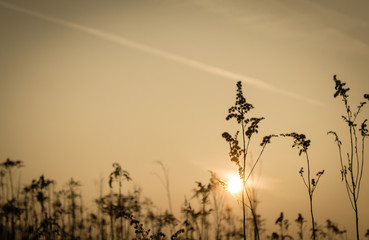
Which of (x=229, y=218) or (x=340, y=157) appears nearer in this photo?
(x=340, y=157)

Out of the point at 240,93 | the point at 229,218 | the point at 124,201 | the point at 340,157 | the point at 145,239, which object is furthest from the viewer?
the point at 229,218

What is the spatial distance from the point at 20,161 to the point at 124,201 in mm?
9110

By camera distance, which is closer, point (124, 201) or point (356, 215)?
point (356, 215)

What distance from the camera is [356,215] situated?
27.6ft

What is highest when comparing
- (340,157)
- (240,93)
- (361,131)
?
(240,93)

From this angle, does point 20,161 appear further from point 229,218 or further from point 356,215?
point 229,218

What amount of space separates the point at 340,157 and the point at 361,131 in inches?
40.3

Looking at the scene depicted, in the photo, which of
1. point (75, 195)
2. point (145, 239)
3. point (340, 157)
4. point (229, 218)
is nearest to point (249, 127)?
point (340, 157)

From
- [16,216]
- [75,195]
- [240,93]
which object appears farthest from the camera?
[75,195]

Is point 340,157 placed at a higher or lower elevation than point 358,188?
higher

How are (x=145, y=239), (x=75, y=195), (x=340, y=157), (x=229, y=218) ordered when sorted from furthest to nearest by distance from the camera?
(x=229, y=218) → (x=75, y=195) → (x=145, y=239) → (x=340, y=157)

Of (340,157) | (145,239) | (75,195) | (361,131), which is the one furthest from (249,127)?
(75,195)

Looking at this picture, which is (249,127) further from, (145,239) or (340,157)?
(145,239)

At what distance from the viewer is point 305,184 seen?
10039mm
